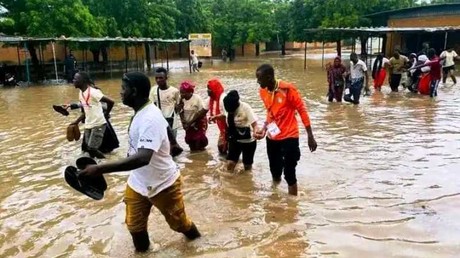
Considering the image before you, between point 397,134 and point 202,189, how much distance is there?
184 inches

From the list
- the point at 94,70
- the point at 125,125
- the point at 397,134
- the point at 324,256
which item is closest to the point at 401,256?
the point at 324,256

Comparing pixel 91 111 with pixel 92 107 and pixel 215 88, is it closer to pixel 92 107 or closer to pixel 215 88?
pixel 92 107

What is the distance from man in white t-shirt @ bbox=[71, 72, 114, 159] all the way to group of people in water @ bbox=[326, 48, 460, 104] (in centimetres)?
735

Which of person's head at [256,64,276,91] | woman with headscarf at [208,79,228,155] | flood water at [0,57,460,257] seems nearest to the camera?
flood water at [0,57,460,257]

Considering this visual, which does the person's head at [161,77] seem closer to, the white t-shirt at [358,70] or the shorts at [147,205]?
the shorts at [147,205]

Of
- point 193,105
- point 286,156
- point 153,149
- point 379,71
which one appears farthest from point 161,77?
point 379,71

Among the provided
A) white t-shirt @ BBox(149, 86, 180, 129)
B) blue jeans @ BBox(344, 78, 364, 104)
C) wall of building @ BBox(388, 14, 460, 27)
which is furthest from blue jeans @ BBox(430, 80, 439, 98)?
wall of building @ BBox(388, 14, 460, 27)

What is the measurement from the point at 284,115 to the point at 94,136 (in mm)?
3402

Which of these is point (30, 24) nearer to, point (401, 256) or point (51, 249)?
point (51, 249)

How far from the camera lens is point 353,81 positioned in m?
12.9

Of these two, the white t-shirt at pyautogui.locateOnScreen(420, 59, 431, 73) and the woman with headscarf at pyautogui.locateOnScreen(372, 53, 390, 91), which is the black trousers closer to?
the white t-shirt at pyautogui.locateOnScreen(420, 59, 431, 73)

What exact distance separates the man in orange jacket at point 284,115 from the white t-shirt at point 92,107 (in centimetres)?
288

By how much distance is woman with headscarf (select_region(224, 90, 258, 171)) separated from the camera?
648 centimetres

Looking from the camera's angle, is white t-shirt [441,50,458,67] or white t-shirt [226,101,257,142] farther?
white t-shirt [441,50,458,67]
